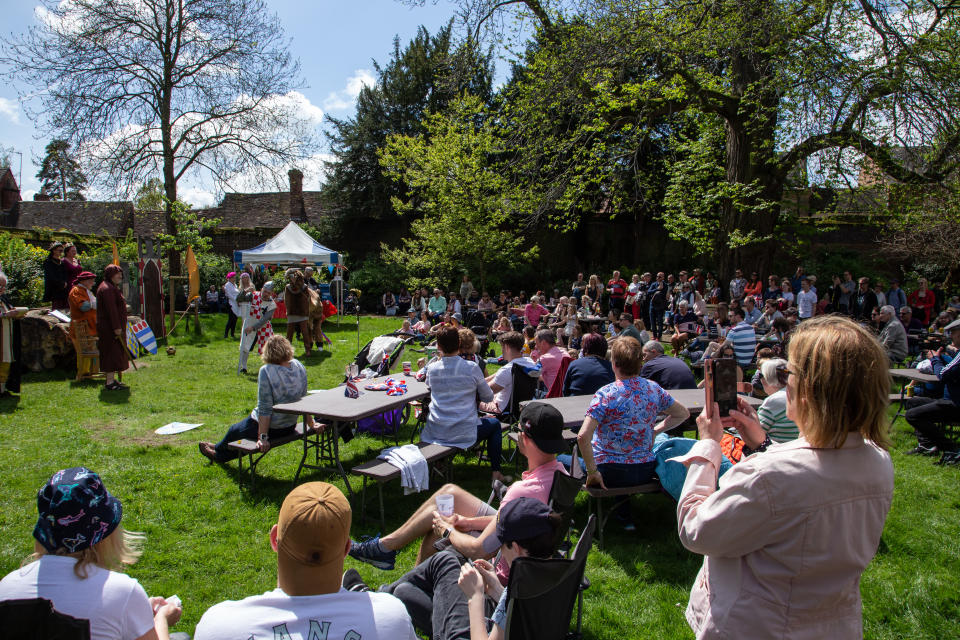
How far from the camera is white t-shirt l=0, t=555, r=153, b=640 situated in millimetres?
1704

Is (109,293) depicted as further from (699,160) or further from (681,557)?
(699,160)

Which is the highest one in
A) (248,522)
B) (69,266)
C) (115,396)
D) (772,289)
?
(69,266)

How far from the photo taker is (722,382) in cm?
190

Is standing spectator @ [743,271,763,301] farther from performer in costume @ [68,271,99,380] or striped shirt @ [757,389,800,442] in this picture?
performer in costume @ [68,271,99,380]

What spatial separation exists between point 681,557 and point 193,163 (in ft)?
67.1

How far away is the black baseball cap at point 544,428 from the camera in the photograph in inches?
120

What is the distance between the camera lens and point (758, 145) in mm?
12891

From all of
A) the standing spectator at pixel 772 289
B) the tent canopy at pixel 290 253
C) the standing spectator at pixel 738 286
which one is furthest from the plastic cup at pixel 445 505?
the tent canopy at pixel 290 253

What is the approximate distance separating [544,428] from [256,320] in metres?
8.25

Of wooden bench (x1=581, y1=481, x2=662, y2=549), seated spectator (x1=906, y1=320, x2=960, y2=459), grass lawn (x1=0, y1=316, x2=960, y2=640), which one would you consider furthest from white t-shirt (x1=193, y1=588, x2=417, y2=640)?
seated spectator (x1=906, y1=320, x2=960, y2=459)

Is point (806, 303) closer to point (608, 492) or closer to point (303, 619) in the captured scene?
point (608, 492)

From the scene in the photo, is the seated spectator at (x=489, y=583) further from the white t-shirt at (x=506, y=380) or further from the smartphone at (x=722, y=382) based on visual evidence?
the white t-shirt at (x=506, y=380)

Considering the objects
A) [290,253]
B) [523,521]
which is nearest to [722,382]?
[523,521]

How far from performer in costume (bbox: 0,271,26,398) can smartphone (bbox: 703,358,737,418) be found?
8.88m
